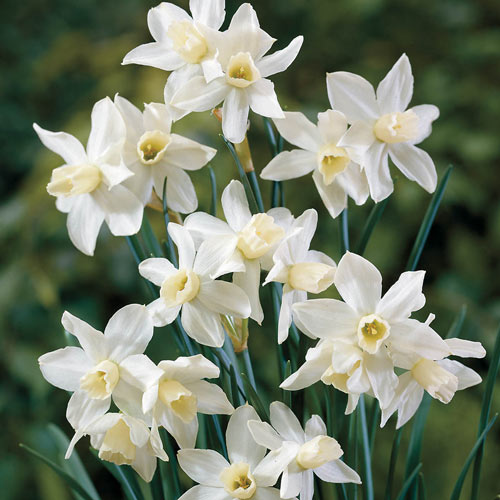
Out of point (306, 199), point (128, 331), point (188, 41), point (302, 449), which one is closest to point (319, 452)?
point (302, 449)

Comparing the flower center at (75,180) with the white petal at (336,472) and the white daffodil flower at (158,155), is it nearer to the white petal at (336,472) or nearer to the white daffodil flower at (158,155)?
the white daffodil flower at (158,155)

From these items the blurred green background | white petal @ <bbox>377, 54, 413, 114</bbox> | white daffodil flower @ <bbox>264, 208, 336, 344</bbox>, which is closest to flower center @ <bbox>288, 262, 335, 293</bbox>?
white daffodil flower @ <bbox>264, 208, 336, 344</bbox>

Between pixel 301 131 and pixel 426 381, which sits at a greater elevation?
pixel 301 131

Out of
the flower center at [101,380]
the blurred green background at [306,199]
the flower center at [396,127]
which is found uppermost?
the flower center at [396,127]

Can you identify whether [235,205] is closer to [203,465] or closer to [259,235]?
[259,235]

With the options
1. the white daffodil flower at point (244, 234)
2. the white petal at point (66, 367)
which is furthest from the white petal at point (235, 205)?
the white petal at point (66, 367)

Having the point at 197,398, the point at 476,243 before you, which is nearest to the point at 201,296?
the point at 197,398

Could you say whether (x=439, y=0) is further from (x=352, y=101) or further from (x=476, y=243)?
(x=352, y=101)
